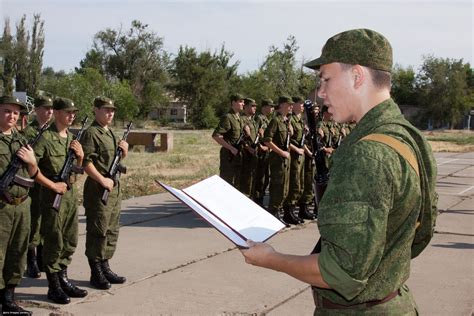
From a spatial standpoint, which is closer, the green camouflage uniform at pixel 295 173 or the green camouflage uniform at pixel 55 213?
the green camouflage uniform at pixel 55 213

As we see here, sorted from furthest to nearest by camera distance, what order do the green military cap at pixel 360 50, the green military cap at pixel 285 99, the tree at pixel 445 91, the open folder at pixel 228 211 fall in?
the tree at pixel 445 91, the green military cap at pixel 285 99, the open folder at pixel 228 211, the green military cap at pixel 360 50

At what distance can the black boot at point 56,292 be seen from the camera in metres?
4.71

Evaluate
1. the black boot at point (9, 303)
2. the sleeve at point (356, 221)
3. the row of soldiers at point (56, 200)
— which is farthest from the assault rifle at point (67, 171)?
the sleeve at point (356, 221)

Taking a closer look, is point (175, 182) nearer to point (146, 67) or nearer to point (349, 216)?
point (349, 216)

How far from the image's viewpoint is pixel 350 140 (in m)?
1.78

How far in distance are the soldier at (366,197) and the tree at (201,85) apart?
152 feet

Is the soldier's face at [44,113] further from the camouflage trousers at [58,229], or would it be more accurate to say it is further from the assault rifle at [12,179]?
the assault rifle at [12,179]

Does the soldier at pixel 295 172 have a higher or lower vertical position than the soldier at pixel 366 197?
lower

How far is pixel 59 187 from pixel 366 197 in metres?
3.59

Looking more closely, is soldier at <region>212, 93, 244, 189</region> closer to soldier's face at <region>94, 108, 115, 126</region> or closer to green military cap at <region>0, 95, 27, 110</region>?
soldier's face at <region>94, 108, 115, 126</region>

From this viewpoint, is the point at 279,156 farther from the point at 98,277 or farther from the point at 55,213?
the point at 55,213

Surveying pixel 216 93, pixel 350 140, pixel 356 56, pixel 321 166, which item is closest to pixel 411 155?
pixel 350 140

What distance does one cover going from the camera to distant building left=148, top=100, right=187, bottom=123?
2226 inches

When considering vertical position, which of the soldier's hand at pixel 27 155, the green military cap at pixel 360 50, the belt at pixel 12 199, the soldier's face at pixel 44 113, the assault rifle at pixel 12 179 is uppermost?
the green military cap at pixel 360 50
